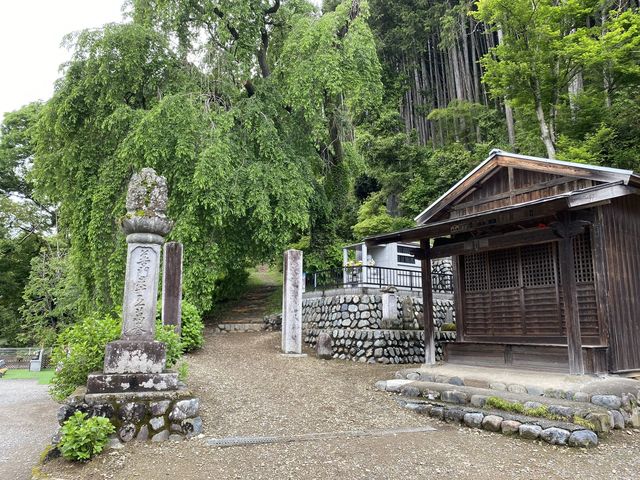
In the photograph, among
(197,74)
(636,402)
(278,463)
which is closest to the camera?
(278,463)

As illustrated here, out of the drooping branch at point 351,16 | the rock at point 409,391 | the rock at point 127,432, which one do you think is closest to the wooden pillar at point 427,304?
the rock at point 409,391

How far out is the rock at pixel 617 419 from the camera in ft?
22.4

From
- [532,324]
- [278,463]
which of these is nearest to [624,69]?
[532,324]

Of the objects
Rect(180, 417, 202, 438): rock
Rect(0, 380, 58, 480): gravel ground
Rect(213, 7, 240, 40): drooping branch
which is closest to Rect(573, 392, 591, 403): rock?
Rect(180, 417, 202, 438): rock

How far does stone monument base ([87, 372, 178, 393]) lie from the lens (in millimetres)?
5918

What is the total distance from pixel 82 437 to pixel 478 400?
597 cm

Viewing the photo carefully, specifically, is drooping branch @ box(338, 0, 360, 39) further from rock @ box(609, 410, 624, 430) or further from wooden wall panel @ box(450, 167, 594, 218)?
rock @ box(609, 410, 624, 430)

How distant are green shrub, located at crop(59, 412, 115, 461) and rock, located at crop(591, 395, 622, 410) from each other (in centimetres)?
708

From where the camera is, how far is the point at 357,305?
14750 millimetres

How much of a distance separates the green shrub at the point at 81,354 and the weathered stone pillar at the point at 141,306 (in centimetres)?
56

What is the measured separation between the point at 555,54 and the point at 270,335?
47.6 feet

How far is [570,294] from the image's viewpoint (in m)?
7.95

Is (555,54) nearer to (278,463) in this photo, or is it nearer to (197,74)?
(197,74)

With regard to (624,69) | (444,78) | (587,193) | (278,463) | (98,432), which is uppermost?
(444,78)
